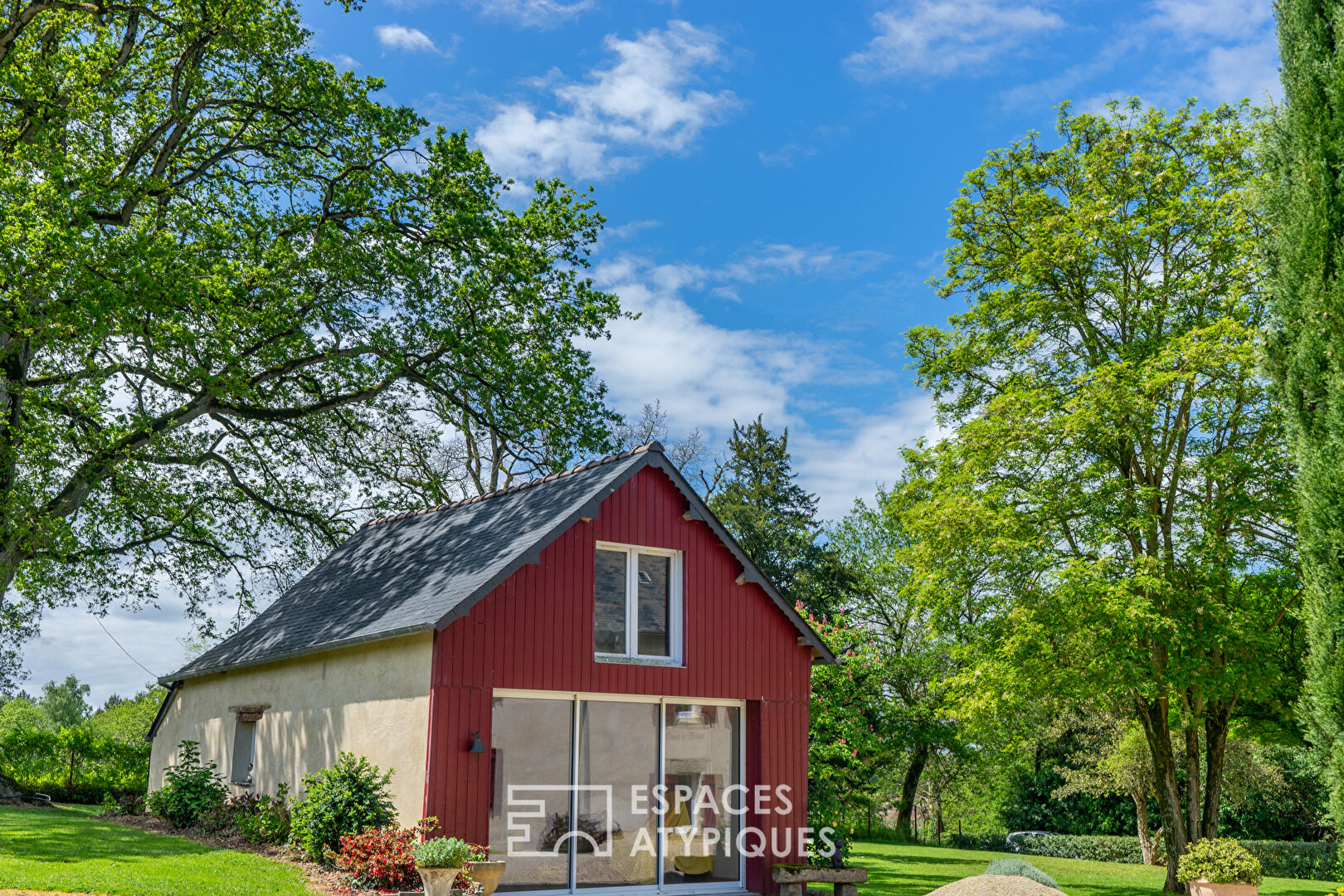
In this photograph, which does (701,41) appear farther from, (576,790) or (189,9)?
(576,790)

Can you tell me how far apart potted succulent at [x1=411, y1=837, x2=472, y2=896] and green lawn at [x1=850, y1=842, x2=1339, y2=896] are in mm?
8767

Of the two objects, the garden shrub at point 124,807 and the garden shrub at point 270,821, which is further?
the garden shrub at point 124,807

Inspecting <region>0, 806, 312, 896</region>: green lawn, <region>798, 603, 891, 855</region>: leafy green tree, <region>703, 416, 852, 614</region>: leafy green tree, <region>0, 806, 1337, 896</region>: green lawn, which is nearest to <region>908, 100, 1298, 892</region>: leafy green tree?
<region>798, 603, 891, 855</region>: leafy green tree

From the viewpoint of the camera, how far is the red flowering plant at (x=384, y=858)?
1188cm

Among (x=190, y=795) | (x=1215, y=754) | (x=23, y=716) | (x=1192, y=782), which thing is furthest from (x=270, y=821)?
(x=23, y=716)

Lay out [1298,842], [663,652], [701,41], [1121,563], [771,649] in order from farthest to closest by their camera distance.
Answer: [1298,842] < [1121,563] < [701,41] < [771,649] < [663,652]

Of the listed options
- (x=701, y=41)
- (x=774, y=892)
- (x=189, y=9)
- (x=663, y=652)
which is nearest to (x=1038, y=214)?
(x=701, y=41)

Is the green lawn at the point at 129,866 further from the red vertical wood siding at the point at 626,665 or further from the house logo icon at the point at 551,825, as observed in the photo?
the house logo icon at the point at 551,825

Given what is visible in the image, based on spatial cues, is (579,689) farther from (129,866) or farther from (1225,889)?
(1225,889)

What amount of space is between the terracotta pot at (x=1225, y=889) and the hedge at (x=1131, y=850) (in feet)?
39.2

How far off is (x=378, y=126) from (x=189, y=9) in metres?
3.88

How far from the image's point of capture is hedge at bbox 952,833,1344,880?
95.8ft

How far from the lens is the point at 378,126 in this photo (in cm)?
2098

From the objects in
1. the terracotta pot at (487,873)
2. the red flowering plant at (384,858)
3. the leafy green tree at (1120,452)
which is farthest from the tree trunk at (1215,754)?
the red flowering plant at (384,858)
